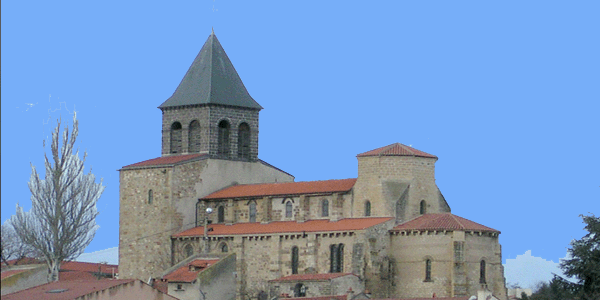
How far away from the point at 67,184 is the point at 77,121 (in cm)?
300

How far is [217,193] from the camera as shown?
232 feet

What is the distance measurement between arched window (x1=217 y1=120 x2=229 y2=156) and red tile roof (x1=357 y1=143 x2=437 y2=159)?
34.7 ft

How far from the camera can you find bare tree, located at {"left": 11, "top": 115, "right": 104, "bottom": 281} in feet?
191

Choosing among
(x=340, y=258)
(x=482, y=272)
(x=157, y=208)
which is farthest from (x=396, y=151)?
(x=157, y=208)

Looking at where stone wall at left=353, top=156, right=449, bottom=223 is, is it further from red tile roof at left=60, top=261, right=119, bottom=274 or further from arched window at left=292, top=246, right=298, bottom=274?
red tile roof at left=60, top=261, right=119, bottom=274

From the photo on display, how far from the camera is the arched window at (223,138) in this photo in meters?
72.5

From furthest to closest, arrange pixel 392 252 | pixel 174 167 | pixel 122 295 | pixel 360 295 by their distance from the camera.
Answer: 1. pixel 174 167
2. pixel 392 252
3. pixel 360 295
4. pixel 122 295

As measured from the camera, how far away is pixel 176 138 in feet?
241

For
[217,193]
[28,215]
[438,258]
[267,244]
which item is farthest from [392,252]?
[28,215]

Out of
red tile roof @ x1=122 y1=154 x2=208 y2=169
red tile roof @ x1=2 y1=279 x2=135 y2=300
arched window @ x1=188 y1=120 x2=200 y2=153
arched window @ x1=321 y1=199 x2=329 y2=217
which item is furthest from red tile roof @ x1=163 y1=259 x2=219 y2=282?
red tile roof @ x1=2 y1=279 x2=135 y2=300

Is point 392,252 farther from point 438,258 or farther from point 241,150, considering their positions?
point 241,150

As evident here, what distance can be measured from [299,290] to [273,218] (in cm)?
769

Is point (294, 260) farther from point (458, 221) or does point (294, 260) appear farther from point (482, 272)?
point (482, 272)

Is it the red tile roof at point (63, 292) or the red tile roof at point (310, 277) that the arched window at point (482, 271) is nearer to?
the red tile roof at point (310, 277)
